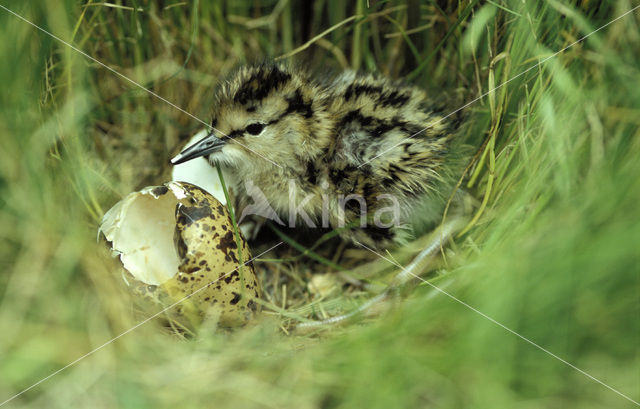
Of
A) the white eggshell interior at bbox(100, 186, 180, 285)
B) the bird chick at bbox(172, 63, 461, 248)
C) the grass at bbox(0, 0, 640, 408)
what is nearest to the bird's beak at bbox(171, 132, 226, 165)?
the bird chick at bbox(172, 63, 461, 248)

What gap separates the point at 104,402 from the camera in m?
1.10

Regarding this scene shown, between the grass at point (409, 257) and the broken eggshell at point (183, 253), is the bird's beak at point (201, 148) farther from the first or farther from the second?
the grass at point (409, 257)

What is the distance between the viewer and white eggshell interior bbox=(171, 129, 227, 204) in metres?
1.46

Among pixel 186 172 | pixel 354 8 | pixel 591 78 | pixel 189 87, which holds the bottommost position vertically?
pixel 186 172

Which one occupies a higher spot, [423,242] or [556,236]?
[556,236]

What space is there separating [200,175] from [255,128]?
0.23m

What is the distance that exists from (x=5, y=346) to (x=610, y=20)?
1780 millimetres

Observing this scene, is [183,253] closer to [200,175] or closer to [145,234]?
[145,234]

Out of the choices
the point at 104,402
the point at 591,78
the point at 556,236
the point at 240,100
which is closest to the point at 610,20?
the point at 591,78

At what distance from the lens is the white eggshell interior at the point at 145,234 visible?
1.26 m

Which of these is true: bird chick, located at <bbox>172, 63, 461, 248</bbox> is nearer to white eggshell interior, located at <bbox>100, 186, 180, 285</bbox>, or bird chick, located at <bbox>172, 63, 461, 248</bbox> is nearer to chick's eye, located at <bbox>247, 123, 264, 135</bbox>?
chick's eye, located at <bbox>247, 123, 264, 135</bbox>

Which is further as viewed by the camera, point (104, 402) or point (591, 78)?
point (591, 78)

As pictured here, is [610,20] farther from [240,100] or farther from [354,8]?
[240,100]

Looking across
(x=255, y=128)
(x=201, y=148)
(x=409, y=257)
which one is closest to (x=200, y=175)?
(x=201, y=148)
